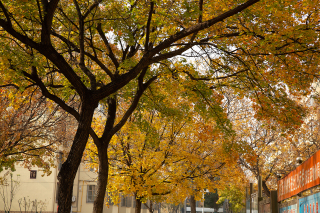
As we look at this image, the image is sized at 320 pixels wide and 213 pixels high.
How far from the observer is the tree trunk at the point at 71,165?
8.63 meters

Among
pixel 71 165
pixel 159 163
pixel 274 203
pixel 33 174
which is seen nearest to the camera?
pixel 274 203

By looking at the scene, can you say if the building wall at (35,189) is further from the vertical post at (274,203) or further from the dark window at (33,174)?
the vertical post at (274,203)

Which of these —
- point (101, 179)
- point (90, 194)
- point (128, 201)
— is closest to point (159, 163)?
point (101, 179)

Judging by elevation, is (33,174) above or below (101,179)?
below

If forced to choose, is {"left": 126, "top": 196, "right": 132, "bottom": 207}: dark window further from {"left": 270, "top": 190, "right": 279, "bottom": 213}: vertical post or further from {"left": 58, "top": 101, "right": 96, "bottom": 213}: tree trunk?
{"left": 270, "top": 190, "right": 279, "bottom": 213}: vertical post

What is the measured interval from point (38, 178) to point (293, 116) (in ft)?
81.4

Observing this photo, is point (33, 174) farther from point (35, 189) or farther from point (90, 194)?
point (90, 194)

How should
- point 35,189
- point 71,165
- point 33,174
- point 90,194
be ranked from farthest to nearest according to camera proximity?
point 90,194 < point 33,174 < point 35,189 < point 71,165

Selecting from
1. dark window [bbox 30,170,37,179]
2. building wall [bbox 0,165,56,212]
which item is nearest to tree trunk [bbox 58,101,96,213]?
building wall [bbox 0,165,56,212]

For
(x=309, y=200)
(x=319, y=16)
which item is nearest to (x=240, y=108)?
(x=319, y=16)

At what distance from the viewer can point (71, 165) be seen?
8836 mm

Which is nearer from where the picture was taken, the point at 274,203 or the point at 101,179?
the point at 274,203

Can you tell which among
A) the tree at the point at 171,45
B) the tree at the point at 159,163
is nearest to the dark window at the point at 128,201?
the tree at the point at 159,163

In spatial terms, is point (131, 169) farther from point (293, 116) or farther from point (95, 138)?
point (293, 116)
